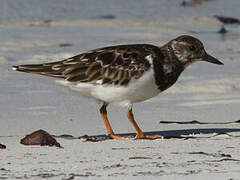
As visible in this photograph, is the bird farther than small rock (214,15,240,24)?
No

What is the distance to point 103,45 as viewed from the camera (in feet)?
30.2

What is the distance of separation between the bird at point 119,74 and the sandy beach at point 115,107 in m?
0.29

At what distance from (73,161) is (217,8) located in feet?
28.5

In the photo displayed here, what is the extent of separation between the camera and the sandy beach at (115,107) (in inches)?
163

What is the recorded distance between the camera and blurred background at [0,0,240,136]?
6000 mm

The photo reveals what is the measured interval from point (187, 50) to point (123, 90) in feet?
2.45

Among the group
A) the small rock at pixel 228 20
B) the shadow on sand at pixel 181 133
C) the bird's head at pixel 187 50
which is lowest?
the shadow on sand at pixel 181 133

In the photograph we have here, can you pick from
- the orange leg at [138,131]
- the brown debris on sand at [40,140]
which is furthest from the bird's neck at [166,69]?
the brown debris on sand at [40,140]

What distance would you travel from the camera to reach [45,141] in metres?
4.73

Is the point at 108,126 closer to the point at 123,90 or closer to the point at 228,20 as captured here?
the point at 123,90

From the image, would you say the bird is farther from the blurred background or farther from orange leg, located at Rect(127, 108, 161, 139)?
the blurred background

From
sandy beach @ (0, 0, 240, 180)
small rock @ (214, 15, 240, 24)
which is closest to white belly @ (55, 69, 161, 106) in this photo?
sandy beach @ (0, 0, 240, 180)

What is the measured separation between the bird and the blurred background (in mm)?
304

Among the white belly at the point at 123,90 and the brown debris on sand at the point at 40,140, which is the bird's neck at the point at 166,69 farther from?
the brown debris on sand at the point at 40,140
